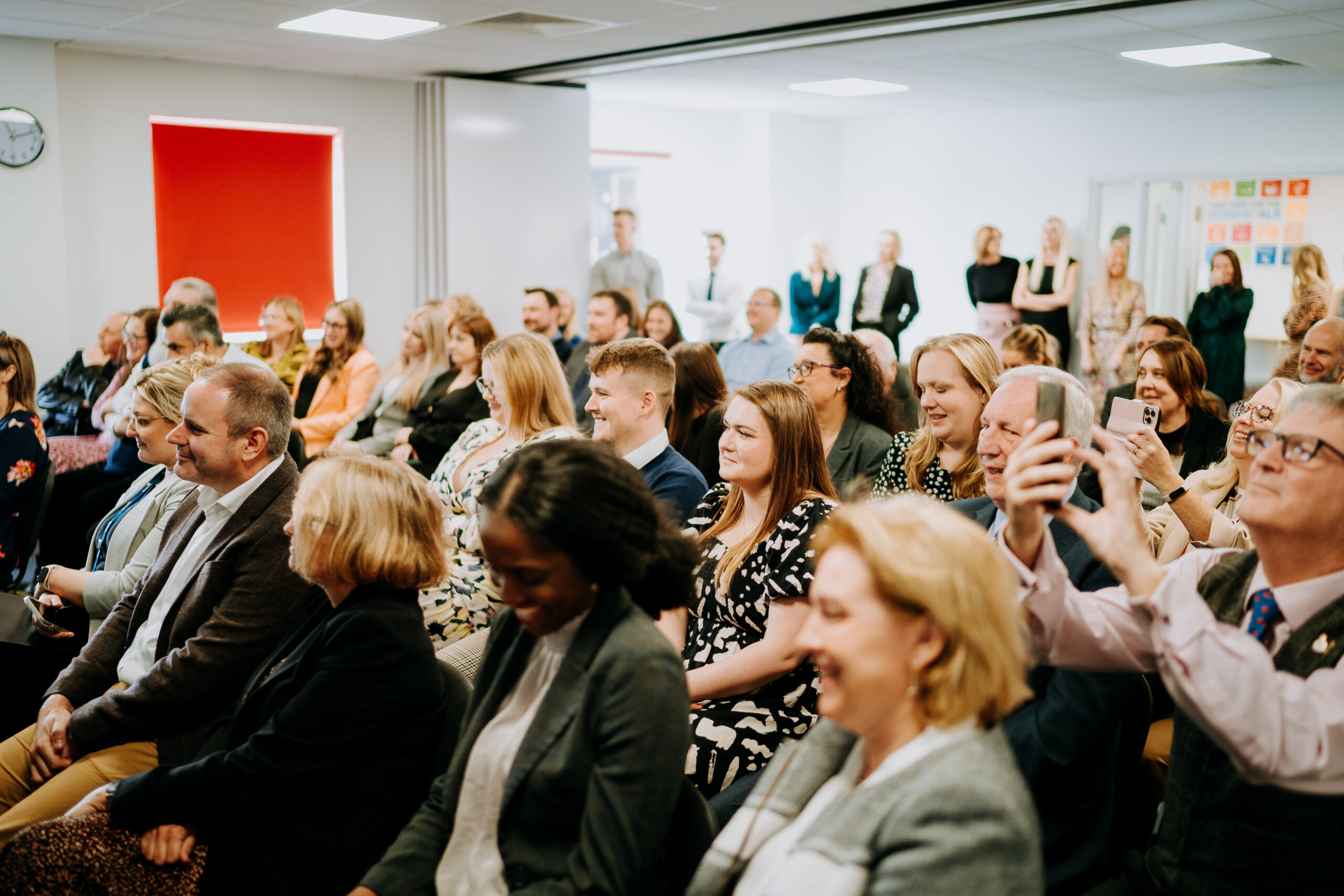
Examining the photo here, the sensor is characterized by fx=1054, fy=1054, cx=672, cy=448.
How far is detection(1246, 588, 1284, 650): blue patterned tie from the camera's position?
1.43 m

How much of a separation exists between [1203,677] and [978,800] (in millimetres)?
353

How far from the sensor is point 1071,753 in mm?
1793

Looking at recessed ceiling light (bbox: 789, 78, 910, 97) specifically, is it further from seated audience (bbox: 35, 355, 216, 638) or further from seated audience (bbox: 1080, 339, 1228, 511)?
seated audience (bbox: 35, 355, 216, 638)

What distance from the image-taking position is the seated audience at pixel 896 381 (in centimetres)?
458

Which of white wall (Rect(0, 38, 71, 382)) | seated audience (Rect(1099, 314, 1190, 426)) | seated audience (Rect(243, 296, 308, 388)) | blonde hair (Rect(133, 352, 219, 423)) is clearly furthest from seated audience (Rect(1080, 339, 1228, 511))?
white wall (Rect(0, 38, 71, 382))

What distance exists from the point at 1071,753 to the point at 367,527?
1.29 metres

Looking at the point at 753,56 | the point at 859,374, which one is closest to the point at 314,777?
the point at 859,374

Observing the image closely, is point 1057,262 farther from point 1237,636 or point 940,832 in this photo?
point 940,832

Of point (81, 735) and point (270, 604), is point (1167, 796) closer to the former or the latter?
point (270, 604)

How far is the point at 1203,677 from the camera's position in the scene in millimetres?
1241

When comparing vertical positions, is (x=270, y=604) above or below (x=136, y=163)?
below

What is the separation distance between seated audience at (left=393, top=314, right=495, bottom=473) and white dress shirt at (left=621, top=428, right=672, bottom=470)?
73.1 inches

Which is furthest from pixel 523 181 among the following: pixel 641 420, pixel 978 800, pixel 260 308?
pixel 978 800

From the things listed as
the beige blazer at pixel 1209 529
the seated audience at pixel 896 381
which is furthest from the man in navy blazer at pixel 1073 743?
the seated audience at pixel 896 381
